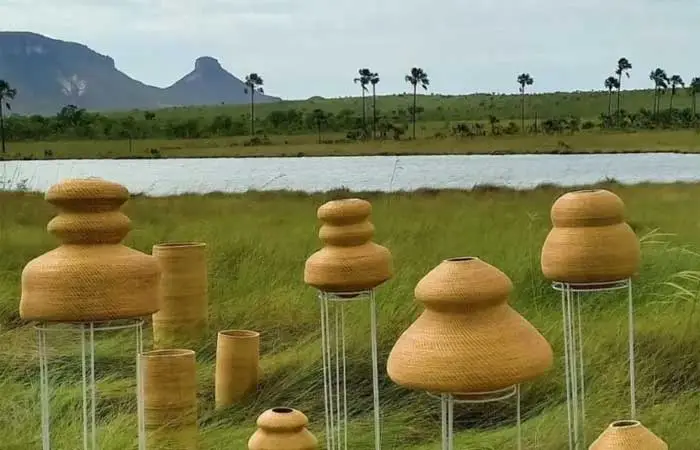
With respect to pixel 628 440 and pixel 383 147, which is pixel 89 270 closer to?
pixel 628 440

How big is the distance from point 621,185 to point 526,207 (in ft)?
13.6

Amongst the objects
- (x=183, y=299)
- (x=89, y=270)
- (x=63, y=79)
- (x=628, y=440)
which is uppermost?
(x=63, y=79)

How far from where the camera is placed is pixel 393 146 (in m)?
37.8

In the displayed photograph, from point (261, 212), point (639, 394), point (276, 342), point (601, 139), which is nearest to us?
point (639, 394)

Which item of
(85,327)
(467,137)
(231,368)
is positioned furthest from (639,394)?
(467,137)

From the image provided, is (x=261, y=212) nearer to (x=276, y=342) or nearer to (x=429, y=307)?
(x=276, y=342)

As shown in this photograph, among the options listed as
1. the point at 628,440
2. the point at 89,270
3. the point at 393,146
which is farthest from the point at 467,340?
the point at 393,146

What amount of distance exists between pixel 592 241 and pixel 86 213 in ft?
4.49

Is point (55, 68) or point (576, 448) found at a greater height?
point (55, 68)

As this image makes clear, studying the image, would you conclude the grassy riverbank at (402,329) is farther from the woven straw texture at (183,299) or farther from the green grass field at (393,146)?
the green grass field at (393,146)

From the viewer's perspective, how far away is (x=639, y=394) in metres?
4.46

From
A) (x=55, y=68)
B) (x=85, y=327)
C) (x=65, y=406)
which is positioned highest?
(x=55, y=68)

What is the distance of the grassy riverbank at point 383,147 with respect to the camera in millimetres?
32906

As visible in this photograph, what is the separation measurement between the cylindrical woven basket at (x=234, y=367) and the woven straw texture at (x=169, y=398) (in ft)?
2.78
